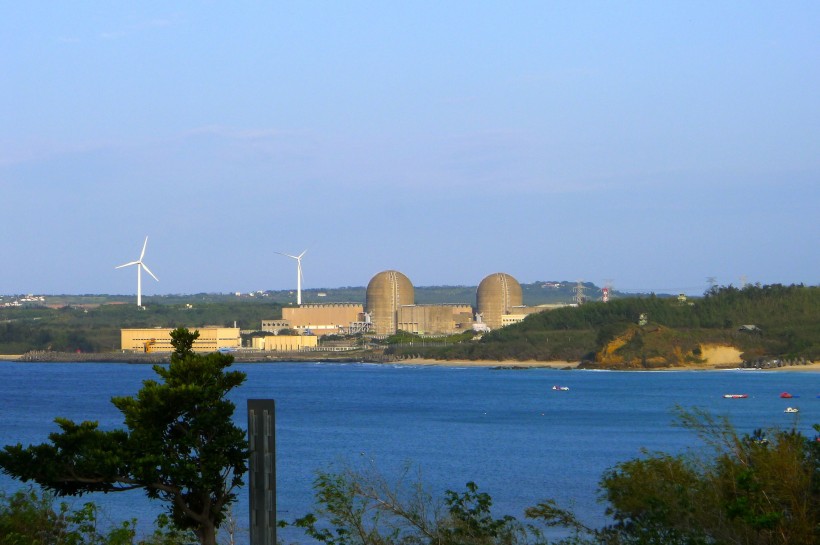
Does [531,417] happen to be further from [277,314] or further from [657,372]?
[277,314]

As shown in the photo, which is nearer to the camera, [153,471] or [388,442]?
[153,471]

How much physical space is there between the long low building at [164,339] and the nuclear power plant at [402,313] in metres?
15.7

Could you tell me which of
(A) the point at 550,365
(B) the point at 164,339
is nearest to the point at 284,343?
(B) the point at 164,339

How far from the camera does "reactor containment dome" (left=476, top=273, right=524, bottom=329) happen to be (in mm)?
153625

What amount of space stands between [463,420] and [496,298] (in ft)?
319

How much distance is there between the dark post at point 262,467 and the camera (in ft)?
23.4

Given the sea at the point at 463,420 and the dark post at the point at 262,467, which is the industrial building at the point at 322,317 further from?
the dark post at the point at 262,467

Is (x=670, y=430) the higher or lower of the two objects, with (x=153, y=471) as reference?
lower

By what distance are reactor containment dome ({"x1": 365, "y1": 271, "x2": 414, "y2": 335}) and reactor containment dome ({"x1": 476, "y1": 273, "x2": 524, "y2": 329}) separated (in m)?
10.2

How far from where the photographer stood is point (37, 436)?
44.3 m

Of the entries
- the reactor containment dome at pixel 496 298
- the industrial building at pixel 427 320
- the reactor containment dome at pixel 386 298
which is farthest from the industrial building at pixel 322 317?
the reactor containment dome at pixel 496 298

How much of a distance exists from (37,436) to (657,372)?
80.4 meters

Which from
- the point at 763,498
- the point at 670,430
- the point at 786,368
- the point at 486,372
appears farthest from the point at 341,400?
the point at 763,498

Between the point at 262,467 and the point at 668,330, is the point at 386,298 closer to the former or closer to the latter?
the point at 668,330
